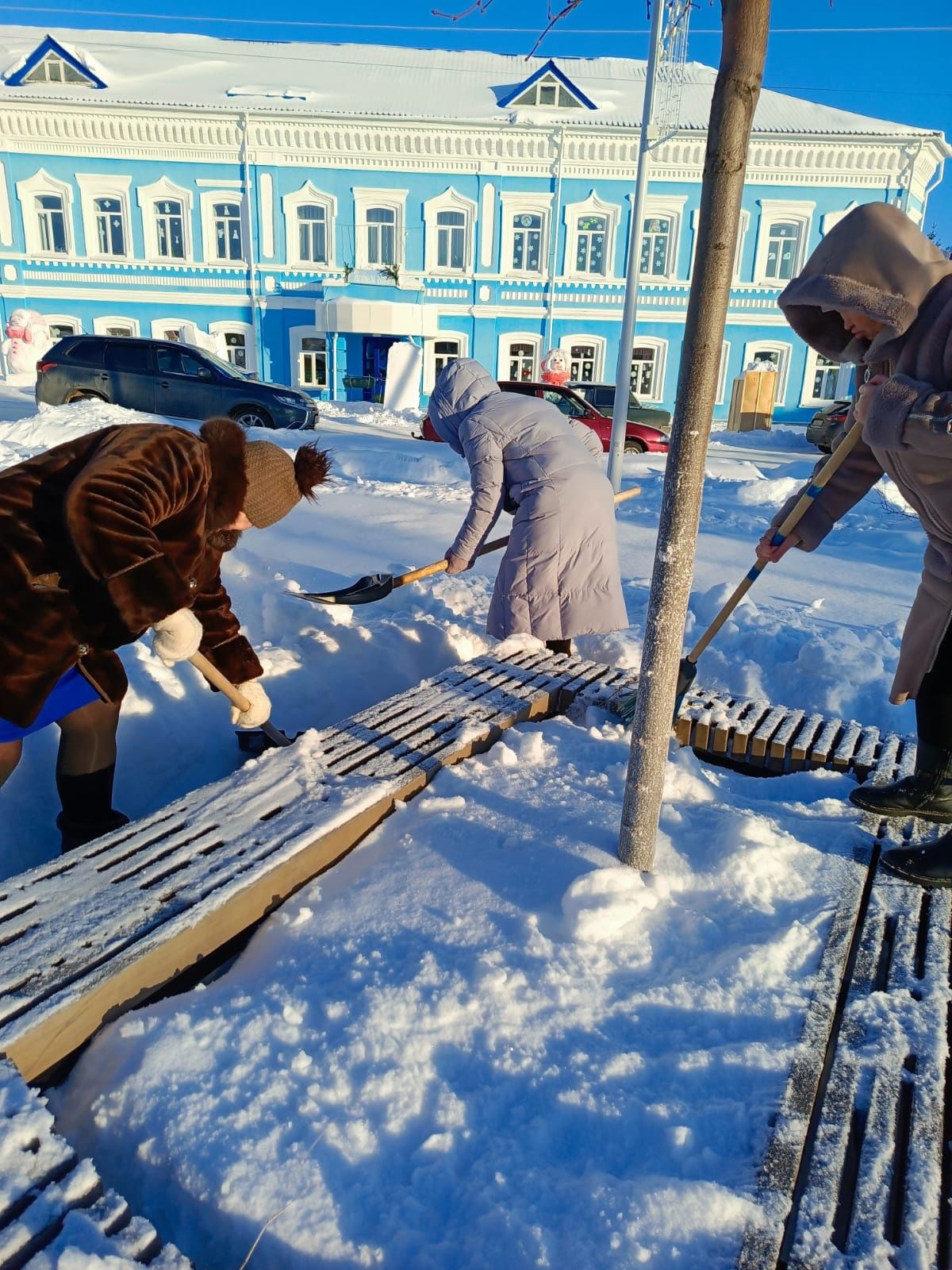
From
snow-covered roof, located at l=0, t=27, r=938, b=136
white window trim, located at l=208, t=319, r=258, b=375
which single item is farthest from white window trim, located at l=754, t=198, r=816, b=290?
white window trim, located at l=208, t=319, r=258, b=375

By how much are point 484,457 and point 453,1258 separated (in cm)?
287

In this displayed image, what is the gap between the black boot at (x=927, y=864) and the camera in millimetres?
2008

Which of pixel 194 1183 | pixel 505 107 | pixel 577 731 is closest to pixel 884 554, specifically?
pixel 577 731

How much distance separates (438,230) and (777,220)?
7858 millimetres

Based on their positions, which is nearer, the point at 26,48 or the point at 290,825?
the point at 290,825

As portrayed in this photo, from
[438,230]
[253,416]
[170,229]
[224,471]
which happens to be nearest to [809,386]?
[438,230]

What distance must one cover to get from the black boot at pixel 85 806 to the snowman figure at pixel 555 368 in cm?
1768

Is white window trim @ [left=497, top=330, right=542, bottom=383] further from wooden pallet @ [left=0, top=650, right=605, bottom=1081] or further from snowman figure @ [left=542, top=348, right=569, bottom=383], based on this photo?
wooden pallet @ [left=0, top=650, right=605, bottom=1081]

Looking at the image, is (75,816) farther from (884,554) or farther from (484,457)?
(884,554)

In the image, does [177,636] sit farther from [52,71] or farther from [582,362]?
[52,71]

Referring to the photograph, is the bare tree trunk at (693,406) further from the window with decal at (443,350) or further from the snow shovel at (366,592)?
the window with decal at (443,350)

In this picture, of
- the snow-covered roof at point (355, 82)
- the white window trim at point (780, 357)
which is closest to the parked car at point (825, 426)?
the white window trim at point (780, 357)

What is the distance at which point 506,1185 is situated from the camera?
4.17ft

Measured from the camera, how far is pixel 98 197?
64.2 ft
